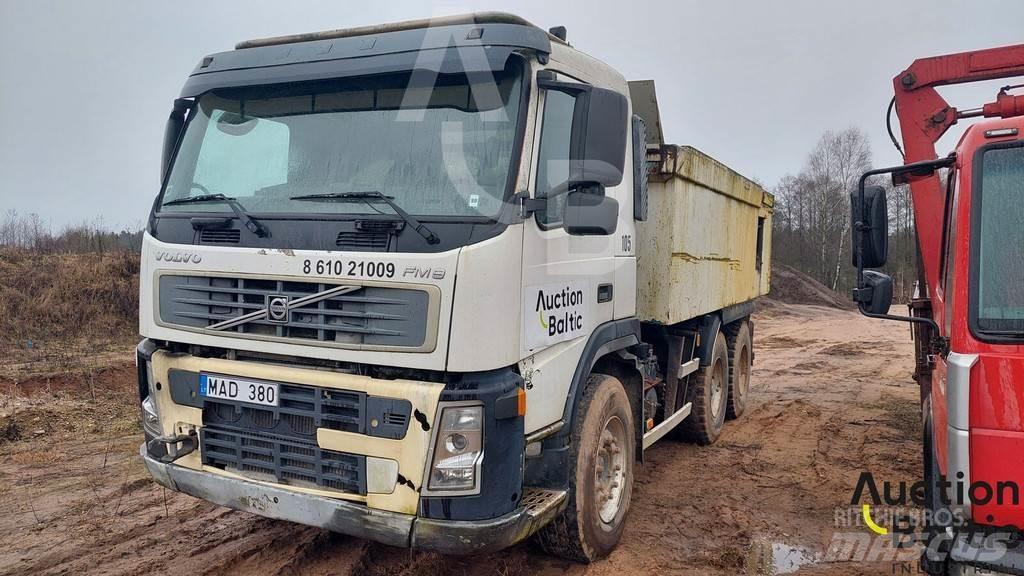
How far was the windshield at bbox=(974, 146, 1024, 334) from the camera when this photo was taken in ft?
9.02

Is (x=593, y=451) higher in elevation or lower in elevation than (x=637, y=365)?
lower

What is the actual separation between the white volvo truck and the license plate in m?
0.01

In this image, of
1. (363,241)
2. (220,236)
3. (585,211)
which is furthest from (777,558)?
(220,236)

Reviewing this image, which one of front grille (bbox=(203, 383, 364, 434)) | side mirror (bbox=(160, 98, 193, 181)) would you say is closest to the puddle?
front grille (bbox=(203, 383, 364, 434))

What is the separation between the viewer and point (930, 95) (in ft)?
16.5

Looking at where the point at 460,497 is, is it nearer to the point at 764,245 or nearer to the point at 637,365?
the point at 637,365

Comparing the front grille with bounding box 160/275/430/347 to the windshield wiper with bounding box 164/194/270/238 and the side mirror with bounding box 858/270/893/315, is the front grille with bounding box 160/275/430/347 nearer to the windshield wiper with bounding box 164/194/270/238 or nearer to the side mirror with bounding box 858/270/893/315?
the windshield wiper with bounding box 164/194/270/238

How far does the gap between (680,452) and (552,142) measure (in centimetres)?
397

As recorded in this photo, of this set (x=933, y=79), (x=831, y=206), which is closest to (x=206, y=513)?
(x=933, y=79)

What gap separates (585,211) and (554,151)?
1.13 ft

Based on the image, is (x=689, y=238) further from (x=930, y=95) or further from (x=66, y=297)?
(x=66, y=297)

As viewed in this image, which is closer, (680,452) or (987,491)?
(987,491)

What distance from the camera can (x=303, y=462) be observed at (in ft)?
10.3

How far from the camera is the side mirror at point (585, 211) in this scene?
330 centimetres
